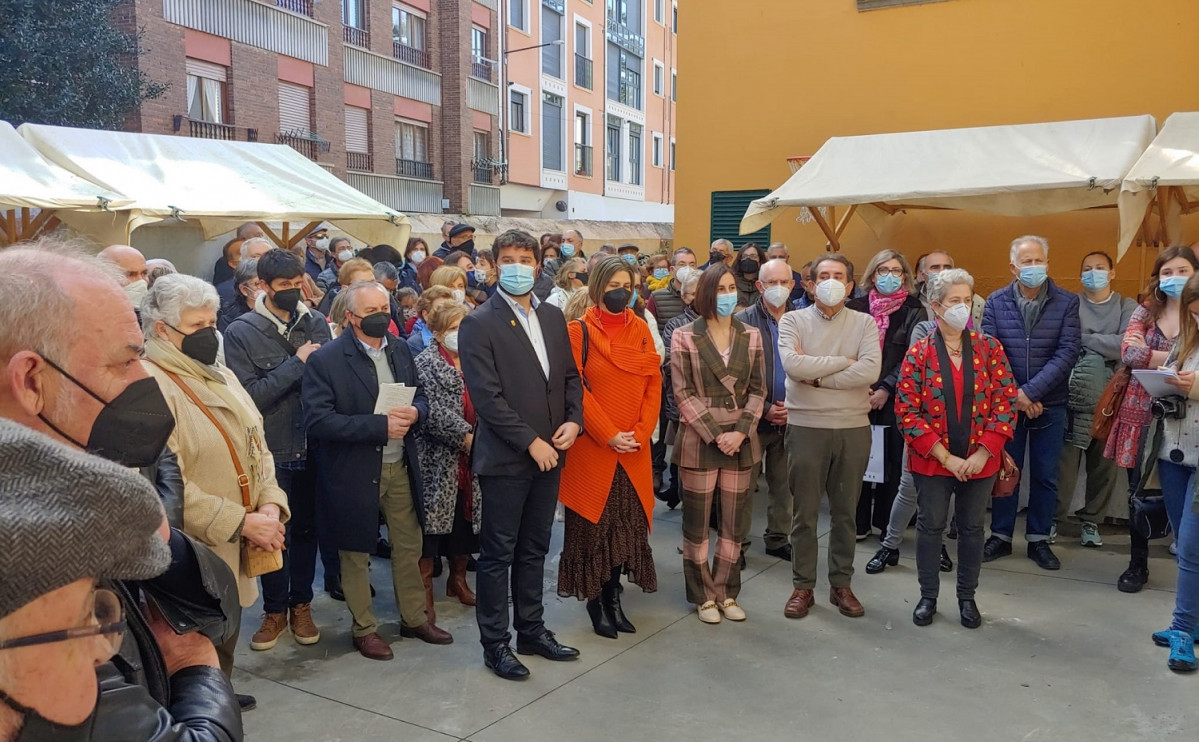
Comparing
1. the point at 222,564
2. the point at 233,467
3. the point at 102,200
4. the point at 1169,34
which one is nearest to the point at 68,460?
the point at 222,564

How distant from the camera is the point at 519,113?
31766mm

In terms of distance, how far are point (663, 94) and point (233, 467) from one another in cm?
4108

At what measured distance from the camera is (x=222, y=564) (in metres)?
1.86

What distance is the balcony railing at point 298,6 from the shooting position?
72.5 feet

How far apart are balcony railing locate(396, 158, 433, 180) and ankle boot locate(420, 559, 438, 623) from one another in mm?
22547

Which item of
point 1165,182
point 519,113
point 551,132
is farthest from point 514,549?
point 551,132

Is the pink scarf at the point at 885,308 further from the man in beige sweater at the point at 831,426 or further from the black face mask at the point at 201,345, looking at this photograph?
the black face mask at the point at 201,345

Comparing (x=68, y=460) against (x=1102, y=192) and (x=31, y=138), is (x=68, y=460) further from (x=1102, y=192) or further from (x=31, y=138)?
(x=31, y=138)

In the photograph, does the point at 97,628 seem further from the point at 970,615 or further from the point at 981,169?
the point at 981,169

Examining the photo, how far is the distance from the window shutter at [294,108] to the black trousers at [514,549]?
1956 cm

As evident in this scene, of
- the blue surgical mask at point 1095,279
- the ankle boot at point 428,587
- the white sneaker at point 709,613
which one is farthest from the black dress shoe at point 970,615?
the ankle boot at point 428,587

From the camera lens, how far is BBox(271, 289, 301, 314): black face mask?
4777 millimetres

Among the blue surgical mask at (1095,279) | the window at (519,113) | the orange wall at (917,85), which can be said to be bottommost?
the blue surgical mask at (1095,279)

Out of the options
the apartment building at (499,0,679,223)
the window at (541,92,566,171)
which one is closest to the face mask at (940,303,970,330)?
the apartment building at (499,0,679,223)
